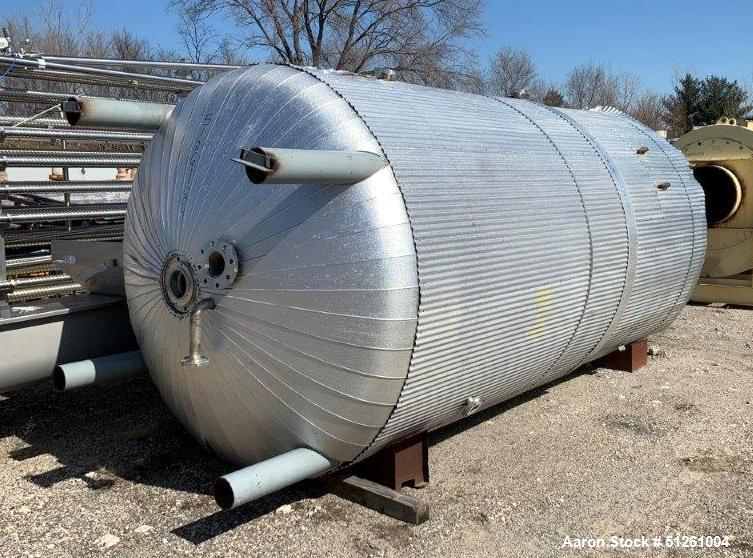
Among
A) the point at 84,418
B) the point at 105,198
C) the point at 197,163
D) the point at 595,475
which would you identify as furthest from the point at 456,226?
the point at 105,198

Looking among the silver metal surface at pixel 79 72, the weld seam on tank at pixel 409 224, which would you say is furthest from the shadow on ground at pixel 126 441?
the silver metal surface at pixel 79 72

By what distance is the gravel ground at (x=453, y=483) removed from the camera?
3.34m

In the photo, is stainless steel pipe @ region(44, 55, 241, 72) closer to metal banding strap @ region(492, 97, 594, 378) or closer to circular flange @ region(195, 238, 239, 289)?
circular flange @ region(195, 238, 239, 289)

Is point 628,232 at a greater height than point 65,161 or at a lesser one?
lesser

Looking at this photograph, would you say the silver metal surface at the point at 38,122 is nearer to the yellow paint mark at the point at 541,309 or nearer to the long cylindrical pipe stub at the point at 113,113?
the long cylindrical pipe stub at the point at 113,113

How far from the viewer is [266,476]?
3082mm

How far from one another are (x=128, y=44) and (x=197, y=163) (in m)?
24.9

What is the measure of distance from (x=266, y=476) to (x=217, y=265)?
3.05 ft

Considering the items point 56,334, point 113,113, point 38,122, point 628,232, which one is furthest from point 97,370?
point 628,232

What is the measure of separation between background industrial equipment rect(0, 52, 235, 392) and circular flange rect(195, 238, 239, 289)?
767 millimetres

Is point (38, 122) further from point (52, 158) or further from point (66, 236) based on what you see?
point (66, 236)

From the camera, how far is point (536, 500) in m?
3.73

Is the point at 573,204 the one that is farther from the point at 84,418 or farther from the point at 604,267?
the point at 84,418

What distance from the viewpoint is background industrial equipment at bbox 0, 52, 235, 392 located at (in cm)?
400
